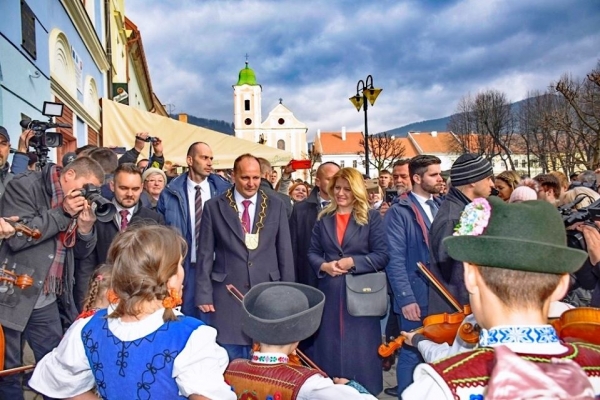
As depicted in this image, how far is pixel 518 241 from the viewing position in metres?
1.48

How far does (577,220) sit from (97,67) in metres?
15.2

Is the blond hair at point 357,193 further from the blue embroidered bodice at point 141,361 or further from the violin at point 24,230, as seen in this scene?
the blue embroidered bodice at point 141,361

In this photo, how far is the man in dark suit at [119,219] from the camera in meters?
3.99

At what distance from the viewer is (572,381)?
1223 mm

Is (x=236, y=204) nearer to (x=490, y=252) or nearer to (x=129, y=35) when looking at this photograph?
(x=490, y=252)

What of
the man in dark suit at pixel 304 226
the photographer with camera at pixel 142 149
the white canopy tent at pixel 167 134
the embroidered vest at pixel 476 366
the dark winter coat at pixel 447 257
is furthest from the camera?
the white canopy tent at pixel 167 134

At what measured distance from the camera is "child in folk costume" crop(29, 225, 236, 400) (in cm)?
199

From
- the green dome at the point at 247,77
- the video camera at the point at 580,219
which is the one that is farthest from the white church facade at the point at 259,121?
the video camera at the point at 580,219

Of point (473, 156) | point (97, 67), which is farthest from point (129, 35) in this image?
point (473, 156)

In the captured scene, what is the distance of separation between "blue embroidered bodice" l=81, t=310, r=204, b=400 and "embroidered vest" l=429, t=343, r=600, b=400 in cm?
101

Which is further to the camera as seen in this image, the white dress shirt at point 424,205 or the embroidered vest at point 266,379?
the white dress shirt at point 424,205

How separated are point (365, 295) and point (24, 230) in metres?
2.48

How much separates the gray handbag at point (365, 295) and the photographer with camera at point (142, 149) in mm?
2742

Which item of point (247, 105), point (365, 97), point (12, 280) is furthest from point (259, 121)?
point (12, 280)
